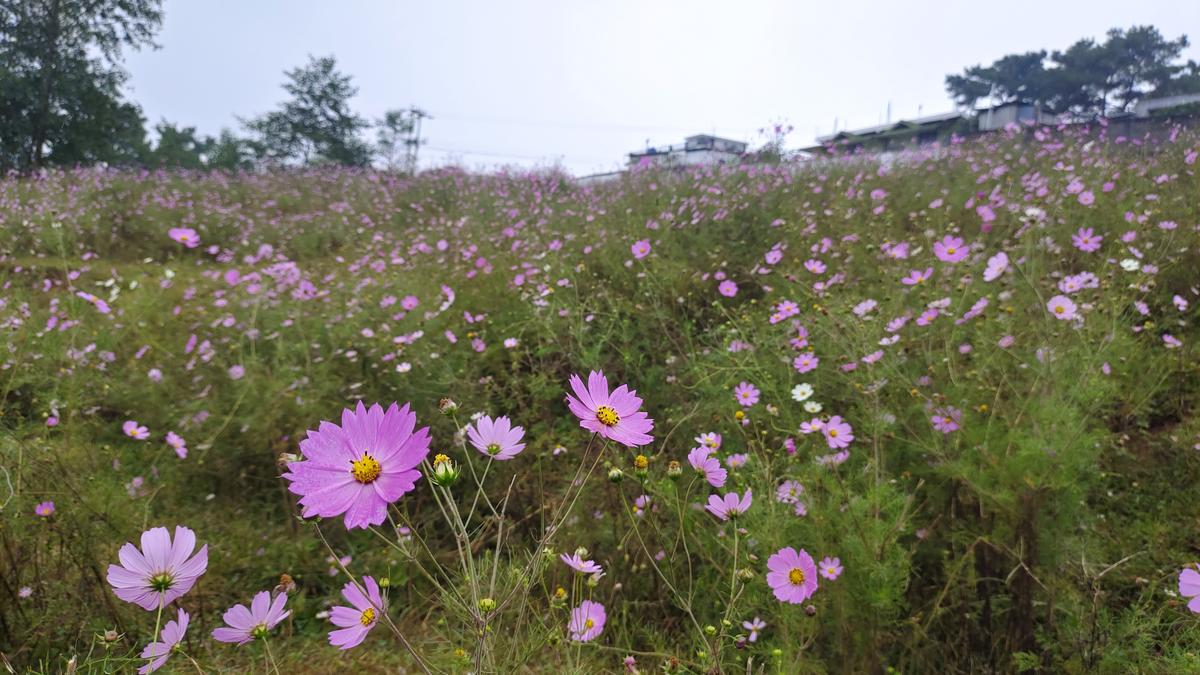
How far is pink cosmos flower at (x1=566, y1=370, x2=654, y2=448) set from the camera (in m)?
0.59

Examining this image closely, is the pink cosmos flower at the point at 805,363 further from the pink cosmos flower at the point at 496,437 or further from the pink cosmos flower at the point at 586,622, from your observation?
the pink cosmos flower at the point at 496,437

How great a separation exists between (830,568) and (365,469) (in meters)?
0.97

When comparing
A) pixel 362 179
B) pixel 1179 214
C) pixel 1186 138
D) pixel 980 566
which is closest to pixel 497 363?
pixel 980 566

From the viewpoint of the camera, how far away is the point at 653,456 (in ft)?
3.84

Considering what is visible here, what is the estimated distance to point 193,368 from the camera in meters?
2.47

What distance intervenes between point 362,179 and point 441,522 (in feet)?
21.4

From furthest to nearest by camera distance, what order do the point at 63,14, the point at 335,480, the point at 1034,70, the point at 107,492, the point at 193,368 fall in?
the point at 1034,70, the point at 63,14, the point at 193,368, the point at 107,492, the point at 335,480

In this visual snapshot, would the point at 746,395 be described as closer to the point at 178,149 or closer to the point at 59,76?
the point at 59,76

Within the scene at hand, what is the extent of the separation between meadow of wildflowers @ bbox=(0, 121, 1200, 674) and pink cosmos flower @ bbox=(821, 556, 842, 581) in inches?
1.2

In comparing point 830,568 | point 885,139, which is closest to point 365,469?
point 830,568

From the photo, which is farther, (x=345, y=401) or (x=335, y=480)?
(x=345, y=401)

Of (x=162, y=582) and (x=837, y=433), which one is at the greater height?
(x=162, y=582)

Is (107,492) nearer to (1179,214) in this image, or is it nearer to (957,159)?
(1179,214)

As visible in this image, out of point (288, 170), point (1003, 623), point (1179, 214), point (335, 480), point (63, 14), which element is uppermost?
point (63, 14)
